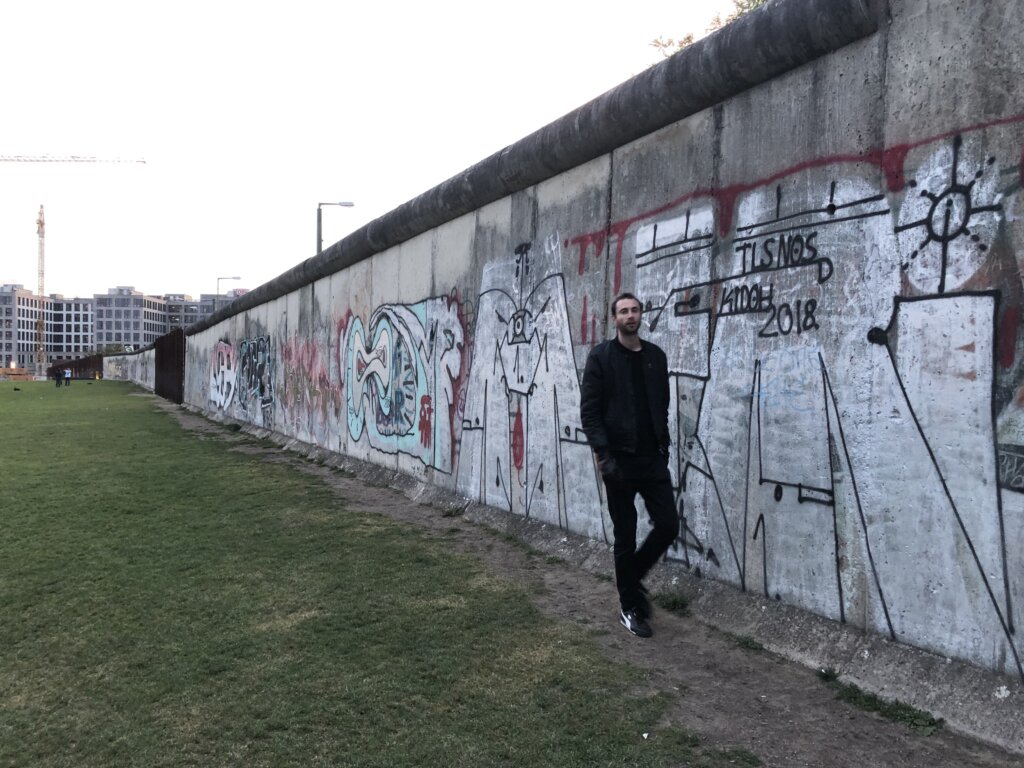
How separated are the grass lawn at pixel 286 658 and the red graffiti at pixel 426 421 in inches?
67.2

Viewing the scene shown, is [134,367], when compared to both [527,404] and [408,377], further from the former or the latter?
[527,404]

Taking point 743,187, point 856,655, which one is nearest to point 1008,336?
point 856,655

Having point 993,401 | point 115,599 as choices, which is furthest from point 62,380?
point 993,401

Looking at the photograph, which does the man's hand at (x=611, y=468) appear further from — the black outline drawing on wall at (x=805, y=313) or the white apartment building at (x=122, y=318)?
the white apartment building at (x=122, y=318)

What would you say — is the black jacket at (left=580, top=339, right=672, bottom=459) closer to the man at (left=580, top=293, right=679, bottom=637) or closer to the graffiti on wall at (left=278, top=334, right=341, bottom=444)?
the man at (left=580, top=293, right=679, bottom=637)

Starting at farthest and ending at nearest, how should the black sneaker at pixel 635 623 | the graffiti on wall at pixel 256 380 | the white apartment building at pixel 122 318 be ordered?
the white apartment building at pixel 122 318 < the graffiti on wall at pixel 256 380 < the black sneaker at pixel 635 623

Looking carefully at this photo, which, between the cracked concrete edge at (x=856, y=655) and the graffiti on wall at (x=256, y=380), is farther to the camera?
the graffiti on wall at (x=256, y=380)

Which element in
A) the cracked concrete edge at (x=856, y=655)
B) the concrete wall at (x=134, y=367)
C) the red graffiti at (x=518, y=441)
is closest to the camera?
the cracked concrete edge at (x=856, y=655)

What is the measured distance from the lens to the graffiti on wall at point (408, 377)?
803 cm

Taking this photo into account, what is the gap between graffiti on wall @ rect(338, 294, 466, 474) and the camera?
8031mm

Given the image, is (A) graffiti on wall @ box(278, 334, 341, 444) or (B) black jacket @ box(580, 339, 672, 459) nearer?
(B) black jacket @ box(580, 339, 672, 459)

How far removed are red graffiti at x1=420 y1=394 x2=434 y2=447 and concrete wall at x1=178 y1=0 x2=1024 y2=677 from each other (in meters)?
2.16

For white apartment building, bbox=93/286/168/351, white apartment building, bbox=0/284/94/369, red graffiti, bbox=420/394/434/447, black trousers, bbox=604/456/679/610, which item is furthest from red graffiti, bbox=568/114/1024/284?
white apartment building, bbox=93/286/168/351

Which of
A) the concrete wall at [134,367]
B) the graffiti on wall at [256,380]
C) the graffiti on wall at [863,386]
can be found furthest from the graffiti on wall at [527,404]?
the concrete wall at [134,367]
